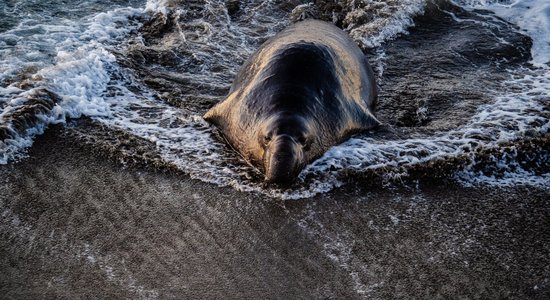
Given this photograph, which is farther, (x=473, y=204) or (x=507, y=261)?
(x=473, y=204)

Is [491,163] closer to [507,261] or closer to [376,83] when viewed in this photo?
[507,261]

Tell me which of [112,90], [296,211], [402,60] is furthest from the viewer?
[402,60]

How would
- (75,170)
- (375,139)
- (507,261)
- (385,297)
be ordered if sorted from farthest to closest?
1. (375,139)
2. (75,170)
3. (507,261)
4. (385,297)

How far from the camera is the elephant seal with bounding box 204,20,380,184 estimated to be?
5.53 meters

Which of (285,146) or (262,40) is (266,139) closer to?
(285,146)

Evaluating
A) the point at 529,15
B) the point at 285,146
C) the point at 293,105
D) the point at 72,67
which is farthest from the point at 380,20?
the point at 285,146

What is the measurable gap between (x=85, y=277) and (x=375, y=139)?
3055 millimetres

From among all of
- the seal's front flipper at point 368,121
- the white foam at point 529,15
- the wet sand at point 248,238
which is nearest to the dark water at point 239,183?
the wet sand at point 248,238

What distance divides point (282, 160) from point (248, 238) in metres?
0.74

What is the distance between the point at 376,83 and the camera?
24.5 feet

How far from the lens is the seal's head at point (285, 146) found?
17.6 feet

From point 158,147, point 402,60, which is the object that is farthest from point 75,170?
point 402,60

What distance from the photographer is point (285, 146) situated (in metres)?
5.37

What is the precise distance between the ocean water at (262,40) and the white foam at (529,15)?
0.11 feet
